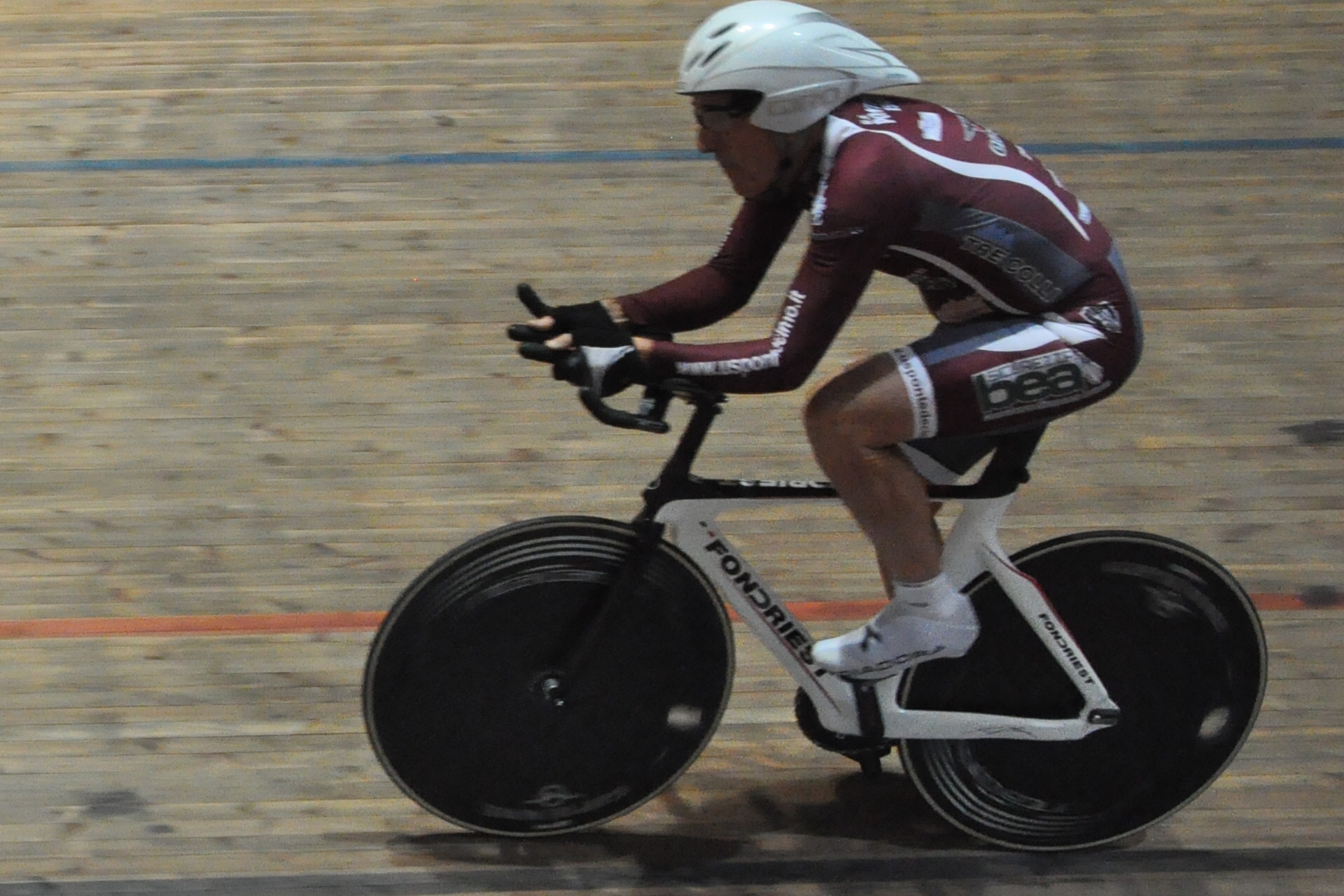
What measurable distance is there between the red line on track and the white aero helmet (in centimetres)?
146

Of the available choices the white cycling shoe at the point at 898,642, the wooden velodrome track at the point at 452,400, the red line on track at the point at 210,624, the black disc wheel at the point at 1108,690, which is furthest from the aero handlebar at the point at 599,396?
the red line on track at the point at 210,624

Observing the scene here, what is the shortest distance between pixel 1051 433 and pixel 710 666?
1.63 metres

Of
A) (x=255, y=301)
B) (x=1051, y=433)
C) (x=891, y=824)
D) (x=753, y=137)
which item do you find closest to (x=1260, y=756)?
(x=891, y=824)

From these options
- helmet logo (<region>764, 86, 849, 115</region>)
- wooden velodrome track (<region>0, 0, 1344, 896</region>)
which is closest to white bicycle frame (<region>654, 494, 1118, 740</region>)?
wooden velodrome track (<region>0, 0, 1344, 896</region>)

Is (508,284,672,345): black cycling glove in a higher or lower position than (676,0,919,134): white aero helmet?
lower

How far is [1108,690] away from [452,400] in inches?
77.9

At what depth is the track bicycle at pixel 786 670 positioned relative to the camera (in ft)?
8.09

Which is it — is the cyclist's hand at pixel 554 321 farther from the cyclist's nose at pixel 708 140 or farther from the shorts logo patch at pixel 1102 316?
the shorts logo patch at pixel 1102 316

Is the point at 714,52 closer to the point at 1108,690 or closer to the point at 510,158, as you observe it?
the point at 1108,690

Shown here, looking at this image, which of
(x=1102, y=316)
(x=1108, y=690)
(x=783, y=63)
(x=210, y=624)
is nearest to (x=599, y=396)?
(x=783, y=63)

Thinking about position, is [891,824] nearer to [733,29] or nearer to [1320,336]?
[733,29]

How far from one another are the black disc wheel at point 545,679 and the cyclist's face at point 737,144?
1.93 ft

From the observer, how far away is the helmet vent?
2127 mm

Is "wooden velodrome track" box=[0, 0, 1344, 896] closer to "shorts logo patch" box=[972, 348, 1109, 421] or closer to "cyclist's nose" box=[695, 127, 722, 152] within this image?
"shorts logo patch" box=[972, 348, 1109, 421]
